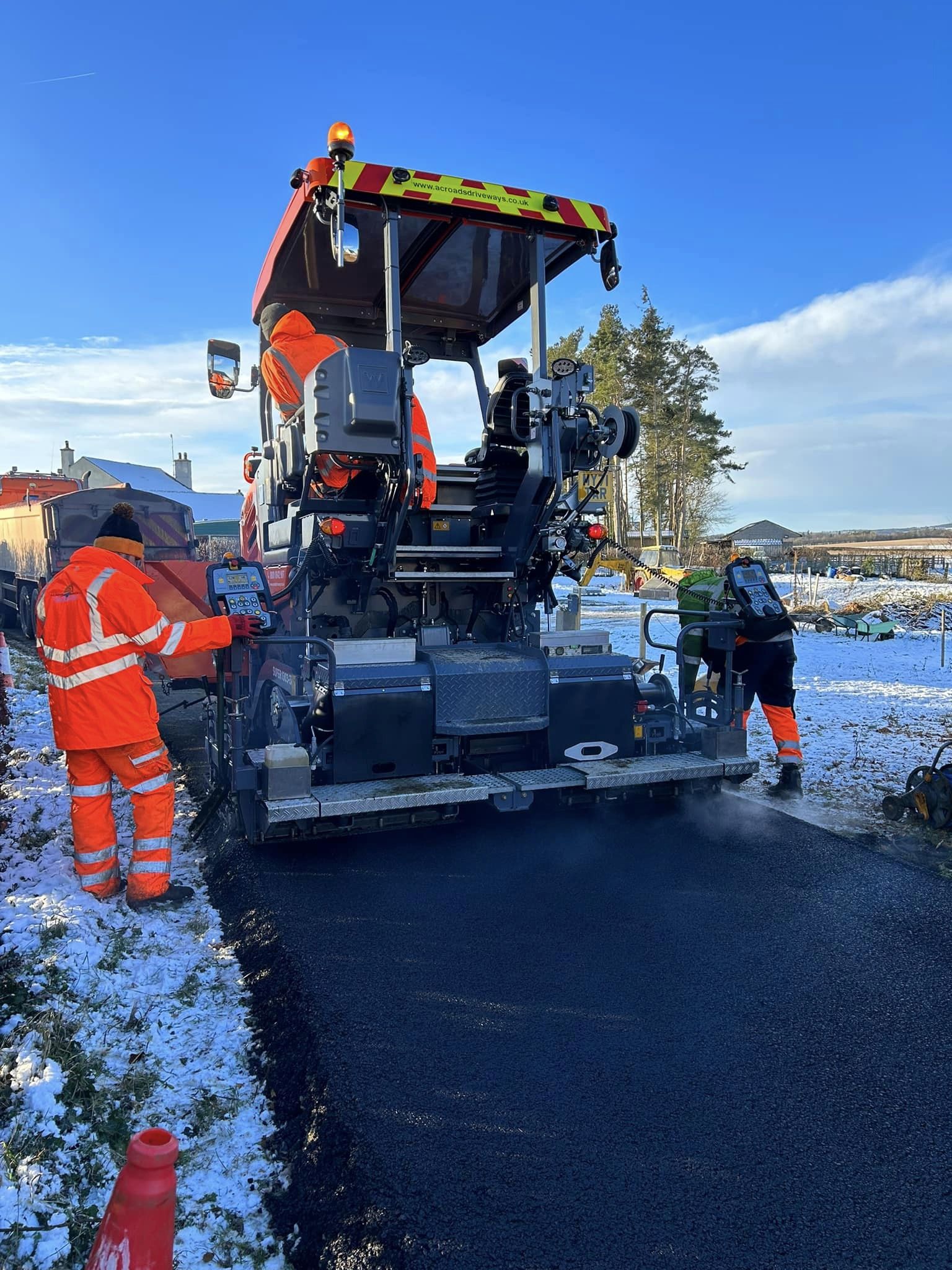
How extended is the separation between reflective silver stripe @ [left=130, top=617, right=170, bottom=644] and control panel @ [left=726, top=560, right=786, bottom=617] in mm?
3605

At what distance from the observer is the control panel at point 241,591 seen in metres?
4.25

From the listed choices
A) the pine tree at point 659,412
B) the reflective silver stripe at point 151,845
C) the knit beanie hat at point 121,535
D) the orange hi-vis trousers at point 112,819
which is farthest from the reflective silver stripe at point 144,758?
the pine tree at point 659,412

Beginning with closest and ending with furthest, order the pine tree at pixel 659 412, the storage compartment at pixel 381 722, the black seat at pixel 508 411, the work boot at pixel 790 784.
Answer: the storage compartment at pixel 381 722 → the black seat at pixel 508 411 → the work boot at pixel 790 784 → the pine tree at pixel 659 412

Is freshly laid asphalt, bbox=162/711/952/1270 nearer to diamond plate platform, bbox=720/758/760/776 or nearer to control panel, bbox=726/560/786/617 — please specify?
diamond plate platform, bbox=720/758/760/776

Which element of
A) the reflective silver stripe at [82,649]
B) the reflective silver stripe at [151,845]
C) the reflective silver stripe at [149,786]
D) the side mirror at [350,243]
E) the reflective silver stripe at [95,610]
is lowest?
the reflective silver stripe at [151,845]

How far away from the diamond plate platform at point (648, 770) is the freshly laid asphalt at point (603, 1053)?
40 centimetres

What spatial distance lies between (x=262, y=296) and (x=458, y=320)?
1.39 m

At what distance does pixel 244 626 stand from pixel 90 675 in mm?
731

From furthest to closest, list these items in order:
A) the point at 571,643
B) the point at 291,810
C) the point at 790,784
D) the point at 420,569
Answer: the point at 790,784 < the point at 420,569 < the point at 571,643 < the point at 291,810

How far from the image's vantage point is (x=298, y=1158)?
2.17m

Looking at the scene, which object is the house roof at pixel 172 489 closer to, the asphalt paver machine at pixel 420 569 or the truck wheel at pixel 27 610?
the truck wheel at pixel 27 610

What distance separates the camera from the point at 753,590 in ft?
18.4

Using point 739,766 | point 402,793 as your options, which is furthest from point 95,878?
point 739,766

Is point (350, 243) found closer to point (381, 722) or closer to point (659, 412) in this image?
point (381, 722)
